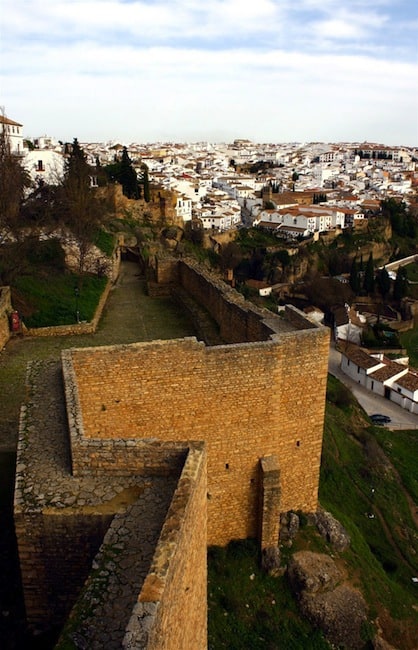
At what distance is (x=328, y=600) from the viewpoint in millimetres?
8633

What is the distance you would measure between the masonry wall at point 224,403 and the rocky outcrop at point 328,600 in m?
1.03

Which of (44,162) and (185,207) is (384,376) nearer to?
(44,162)

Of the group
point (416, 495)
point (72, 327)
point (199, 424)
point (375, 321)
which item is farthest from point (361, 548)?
point (375, 321)

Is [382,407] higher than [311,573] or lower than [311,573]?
lower

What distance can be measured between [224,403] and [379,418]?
85.8ft

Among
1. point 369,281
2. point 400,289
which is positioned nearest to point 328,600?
point 400,289

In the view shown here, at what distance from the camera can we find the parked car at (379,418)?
31.5m

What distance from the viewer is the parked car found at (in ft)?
103

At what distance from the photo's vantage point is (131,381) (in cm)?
797

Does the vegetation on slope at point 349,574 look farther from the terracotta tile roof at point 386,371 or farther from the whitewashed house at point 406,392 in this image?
the terracotta tile roof at point 386,371

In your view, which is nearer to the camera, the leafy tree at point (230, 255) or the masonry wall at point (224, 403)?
the masonry wall at point (224, 403)

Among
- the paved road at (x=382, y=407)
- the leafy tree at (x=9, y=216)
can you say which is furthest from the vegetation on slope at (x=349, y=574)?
the paved road at (x=382, y=407)

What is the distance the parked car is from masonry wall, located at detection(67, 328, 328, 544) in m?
23.7

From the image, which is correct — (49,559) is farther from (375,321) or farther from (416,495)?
(375,321)
